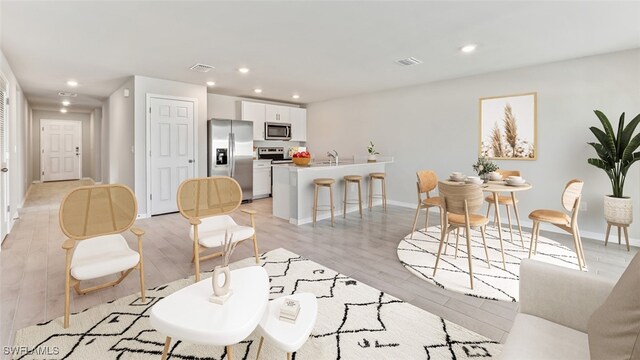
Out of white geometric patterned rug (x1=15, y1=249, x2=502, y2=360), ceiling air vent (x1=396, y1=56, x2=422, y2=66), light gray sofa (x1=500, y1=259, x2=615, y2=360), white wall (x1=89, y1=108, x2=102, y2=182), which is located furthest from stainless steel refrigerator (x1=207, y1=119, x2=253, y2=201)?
light gray sofa (x1=500, y1=259, x2=615, y2=360)

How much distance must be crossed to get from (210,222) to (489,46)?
12.4 ft

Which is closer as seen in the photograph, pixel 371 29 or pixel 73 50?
pixel 371 29

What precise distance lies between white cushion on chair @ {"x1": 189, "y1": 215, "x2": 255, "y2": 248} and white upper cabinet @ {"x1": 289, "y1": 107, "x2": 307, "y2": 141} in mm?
5143

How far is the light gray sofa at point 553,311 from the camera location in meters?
1.19

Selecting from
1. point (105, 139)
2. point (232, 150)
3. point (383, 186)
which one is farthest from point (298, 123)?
point (105, 139)

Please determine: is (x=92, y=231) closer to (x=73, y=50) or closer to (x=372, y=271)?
(x=372, y=271)

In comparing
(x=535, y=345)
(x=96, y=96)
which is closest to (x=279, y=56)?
(x=535, y=345)

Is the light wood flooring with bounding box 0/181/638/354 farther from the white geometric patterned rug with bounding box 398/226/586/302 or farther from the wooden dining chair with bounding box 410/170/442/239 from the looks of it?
the wooden dining chair with bounding box 410/170/442/239

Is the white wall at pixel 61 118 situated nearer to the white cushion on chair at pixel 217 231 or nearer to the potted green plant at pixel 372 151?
the potted green plant at pixel 372 151

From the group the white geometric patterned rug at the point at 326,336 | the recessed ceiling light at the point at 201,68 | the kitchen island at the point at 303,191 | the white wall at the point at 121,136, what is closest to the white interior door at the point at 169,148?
the white wall at the point at 121,136

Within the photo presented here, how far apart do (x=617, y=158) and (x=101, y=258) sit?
212 inches

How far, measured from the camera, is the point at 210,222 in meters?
3.15

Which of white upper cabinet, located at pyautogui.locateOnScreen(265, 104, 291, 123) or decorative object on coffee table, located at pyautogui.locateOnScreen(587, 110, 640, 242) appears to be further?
white upper cabinet, located at pyautogui.locateOnScreen(265, 104, 291, 123)

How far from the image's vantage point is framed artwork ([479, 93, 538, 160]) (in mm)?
4574
